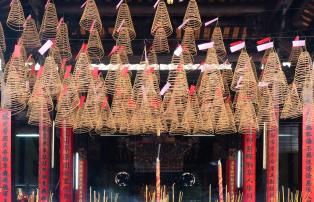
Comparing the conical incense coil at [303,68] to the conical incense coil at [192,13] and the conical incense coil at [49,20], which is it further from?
the conical incense coil at [49,20]

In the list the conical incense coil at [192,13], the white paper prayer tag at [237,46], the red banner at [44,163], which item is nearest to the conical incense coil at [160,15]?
the conical incense coil at [192,13]

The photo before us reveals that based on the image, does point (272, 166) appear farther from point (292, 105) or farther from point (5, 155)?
point (5, 155)

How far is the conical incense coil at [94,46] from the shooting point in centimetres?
629

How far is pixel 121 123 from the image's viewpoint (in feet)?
23.1

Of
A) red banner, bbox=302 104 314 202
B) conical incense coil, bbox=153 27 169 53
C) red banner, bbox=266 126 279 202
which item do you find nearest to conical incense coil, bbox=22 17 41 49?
conical incense coil, bbox=153 27 169 53

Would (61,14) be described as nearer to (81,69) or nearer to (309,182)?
(81,69)

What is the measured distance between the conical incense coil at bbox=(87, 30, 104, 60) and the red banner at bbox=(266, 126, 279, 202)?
7.43 feet

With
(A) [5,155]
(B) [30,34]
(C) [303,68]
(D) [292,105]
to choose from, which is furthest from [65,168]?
(C) [303,68]

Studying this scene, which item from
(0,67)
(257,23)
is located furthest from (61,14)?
(257,23)

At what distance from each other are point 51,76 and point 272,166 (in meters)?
Answer: 2.85

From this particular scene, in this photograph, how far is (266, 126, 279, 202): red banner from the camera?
23.0 feet

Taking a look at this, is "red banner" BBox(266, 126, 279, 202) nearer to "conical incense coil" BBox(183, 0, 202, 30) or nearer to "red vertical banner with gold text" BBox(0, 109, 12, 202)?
"conical incense coil" BBox(183, 0, 202, 30)

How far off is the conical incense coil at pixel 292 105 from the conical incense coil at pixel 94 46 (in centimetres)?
219

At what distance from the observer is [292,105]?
23.1 ft
